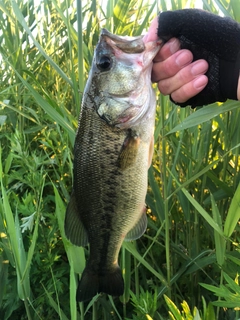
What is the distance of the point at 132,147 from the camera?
51.6 inches

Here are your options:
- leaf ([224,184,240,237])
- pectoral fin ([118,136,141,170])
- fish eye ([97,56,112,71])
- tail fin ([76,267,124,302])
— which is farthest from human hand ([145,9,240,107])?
tail fin ([76,267,124,302])

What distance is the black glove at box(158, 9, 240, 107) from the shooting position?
126 cm

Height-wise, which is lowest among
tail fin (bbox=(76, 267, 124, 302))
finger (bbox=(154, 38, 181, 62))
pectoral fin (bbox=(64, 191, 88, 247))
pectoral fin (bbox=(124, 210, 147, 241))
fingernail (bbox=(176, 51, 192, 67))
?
tail fin (bbox=(76, 267, 124, 302))

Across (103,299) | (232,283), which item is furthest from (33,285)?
(232,283)

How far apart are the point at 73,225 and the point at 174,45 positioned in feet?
2.37

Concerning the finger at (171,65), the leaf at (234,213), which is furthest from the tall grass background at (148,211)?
the finger at (171,65)

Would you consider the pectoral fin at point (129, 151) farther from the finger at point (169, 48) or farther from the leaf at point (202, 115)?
the finger at point (169, 48)

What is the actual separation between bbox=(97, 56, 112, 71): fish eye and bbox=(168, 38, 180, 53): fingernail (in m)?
0.21

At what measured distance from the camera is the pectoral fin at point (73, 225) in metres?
1.40

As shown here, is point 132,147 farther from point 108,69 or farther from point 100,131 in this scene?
point 108,69

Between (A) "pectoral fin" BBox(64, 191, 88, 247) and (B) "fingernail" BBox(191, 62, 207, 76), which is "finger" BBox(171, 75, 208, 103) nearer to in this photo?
(B) "fingernail" BBox(191, 62, 207, 76)

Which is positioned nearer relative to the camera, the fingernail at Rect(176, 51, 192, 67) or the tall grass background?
the fingernail at Rect(176, 51, 192, 67)

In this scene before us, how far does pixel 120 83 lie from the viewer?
1380mm

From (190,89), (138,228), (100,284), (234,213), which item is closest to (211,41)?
(190,89)
